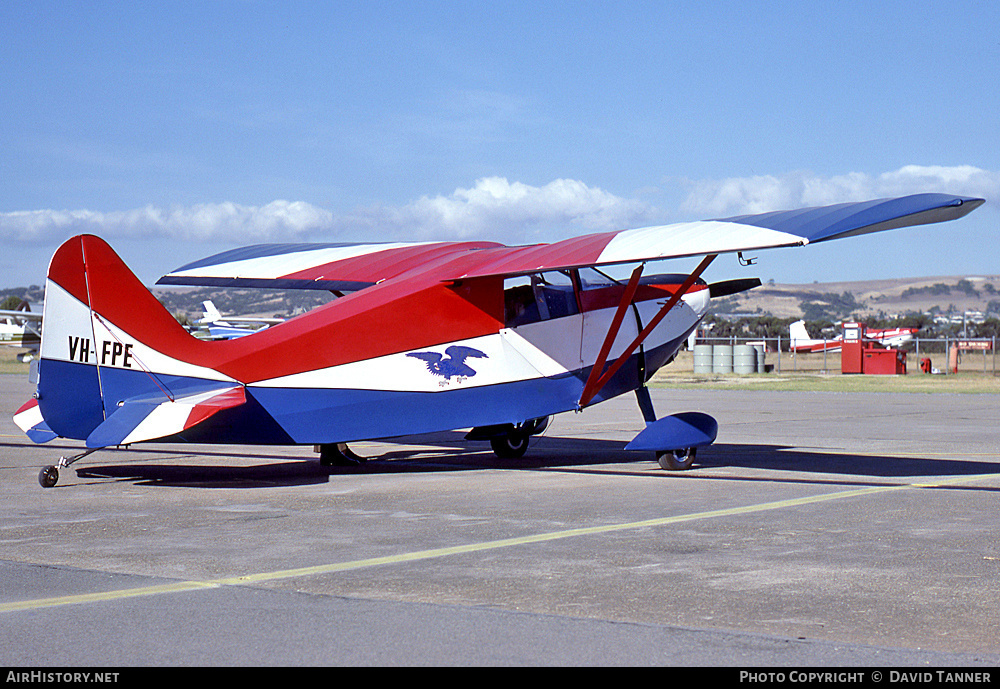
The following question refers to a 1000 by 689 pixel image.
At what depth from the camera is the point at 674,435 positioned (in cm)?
1184

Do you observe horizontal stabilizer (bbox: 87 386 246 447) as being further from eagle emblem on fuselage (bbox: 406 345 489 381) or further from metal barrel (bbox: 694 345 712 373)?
metal barrel (bbox: 694 345 712 373)

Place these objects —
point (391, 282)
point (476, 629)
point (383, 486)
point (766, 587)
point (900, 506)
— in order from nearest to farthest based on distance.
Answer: point (476, 629)
point (766, 587)
point (900, 506)
point (383, 486)
point (391, 282)

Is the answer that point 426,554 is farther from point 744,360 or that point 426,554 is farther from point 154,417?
point 744,360

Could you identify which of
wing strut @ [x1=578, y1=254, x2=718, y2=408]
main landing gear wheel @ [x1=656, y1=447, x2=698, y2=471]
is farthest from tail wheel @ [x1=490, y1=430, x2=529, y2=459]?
main landing gear wheel @ [x1=656, y1=447, x2=698, y2=471]

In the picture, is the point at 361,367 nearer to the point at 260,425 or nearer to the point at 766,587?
the point at 260,425

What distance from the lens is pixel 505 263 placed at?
11508 millimetres

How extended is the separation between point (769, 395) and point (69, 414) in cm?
2305

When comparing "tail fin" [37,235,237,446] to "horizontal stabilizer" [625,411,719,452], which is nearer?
"tail fin" [37,235,237,446]

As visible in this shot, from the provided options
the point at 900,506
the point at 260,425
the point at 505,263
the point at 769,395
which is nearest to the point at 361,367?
the point at 260,425

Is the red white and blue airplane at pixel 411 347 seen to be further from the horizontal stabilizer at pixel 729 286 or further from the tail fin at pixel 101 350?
the horizontal stabilizer at pixel 729 286

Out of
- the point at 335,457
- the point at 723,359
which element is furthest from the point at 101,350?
the point at 723,359

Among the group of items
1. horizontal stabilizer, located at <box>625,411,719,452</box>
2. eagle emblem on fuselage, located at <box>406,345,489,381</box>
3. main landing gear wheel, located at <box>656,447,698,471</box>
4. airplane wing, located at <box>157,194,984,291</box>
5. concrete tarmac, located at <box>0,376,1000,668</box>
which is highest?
airplane wing, located at <box>157,194,984,291</box>

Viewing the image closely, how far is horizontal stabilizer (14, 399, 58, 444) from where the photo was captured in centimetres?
1105

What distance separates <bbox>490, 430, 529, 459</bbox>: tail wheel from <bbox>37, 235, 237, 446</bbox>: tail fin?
14.0ft
